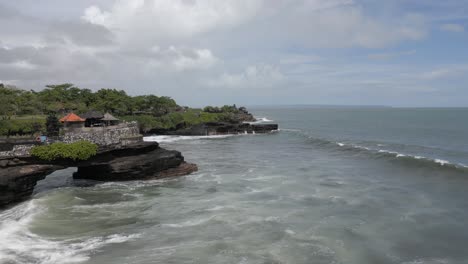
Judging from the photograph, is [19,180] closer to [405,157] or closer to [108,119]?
[108,119]

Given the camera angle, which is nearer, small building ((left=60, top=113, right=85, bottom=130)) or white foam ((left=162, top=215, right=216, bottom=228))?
white foam ((left=162, top=215, right=216, bottom=228))

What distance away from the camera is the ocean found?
1995 centimetres

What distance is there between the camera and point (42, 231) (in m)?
22.9

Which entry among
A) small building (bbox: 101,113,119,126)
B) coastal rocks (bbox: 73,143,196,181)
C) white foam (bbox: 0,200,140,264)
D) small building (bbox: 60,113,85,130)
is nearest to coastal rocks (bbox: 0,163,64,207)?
coastal rocks (bbox: 73,143,196,181)

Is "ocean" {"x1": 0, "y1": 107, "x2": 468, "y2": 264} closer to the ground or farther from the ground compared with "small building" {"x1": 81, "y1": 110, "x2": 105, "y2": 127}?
closer to the ground

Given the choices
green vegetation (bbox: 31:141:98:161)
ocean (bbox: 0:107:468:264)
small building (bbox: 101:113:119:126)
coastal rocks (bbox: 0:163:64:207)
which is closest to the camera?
ocean (bbox: 0:107:468:264)

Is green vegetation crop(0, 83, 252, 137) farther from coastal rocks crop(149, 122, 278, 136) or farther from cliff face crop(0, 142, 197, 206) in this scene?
cliff face crop(0, 142, 197, 206)

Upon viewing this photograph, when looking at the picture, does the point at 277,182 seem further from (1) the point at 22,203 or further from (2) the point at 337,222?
(1) the point at 22,203

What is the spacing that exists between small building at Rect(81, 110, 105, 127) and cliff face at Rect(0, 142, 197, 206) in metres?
12.3

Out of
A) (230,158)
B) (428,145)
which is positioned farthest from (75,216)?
(428,145)

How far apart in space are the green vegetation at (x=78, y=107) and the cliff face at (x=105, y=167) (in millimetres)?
25034

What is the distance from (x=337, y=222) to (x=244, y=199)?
8.33 meters

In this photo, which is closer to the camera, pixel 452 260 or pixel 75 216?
pixel 452 260

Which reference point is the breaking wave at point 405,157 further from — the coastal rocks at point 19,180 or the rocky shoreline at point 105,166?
the coastal rocks at point 19,180
